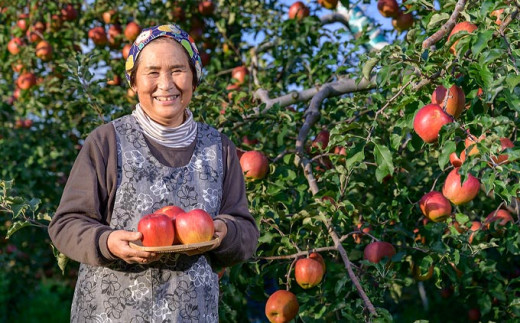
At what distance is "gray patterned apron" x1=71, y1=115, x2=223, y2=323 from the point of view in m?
1.77

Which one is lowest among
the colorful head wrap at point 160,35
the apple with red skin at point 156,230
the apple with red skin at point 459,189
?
the apple with red skin at point 459,189

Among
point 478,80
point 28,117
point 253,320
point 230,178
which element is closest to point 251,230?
point 230,178

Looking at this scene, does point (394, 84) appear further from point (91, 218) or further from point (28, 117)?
point (28, 117)

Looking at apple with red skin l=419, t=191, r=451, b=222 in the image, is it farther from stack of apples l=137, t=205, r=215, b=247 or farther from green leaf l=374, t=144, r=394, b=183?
stack of apples l=137, t=205, r=215, b=247

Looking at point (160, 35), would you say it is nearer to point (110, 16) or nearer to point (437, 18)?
point (437, 18)

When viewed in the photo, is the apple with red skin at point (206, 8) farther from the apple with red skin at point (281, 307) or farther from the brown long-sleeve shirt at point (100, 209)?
the brown long-sleeve shirt at point (100, 209)

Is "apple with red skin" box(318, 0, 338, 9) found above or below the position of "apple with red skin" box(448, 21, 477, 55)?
below

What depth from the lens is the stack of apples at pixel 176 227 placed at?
1.68m

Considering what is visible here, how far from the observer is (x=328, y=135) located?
11.1ft

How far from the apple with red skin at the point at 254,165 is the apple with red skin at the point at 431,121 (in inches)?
30.6

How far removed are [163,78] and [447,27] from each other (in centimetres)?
123

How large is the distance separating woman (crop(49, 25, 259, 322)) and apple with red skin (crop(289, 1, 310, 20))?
266 cm

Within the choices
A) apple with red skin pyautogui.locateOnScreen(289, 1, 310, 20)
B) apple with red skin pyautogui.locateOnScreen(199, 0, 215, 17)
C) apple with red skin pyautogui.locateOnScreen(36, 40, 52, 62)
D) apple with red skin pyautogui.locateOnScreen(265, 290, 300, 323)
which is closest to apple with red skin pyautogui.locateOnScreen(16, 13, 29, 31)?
apple with red skin pyautogui.locateOnScreen(36, 40, 52, 62)

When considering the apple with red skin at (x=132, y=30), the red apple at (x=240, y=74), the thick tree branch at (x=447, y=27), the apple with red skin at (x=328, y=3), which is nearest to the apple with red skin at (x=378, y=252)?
the thick tree branch at (x=447, y=27)
